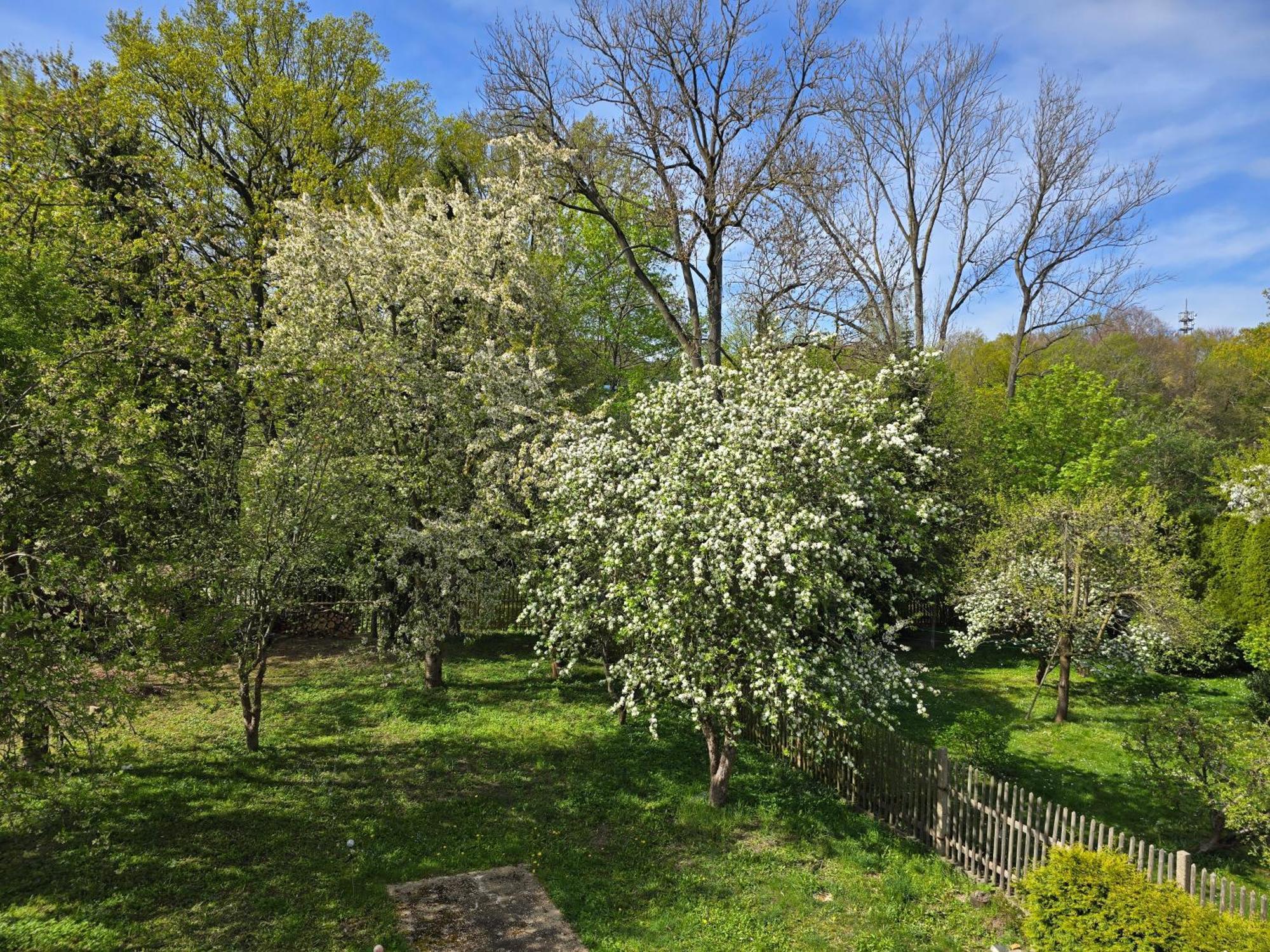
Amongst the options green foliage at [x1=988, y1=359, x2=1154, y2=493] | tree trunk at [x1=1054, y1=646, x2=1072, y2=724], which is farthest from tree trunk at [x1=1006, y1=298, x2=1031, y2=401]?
tree trunk at [x1=1054, y1=646, x2=1072, y2=724]

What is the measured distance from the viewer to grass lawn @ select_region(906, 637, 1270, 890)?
11195mm

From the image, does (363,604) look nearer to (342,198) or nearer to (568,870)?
(568,870)

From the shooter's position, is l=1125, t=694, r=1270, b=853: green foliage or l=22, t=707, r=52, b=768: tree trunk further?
l=1125, t=694, r=1270, b=853: green foliage

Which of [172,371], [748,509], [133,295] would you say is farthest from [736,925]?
[133,295]

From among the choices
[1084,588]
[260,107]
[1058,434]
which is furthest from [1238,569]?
[260,107]

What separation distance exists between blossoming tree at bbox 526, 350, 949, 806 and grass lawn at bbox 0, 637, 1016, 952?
4.80 ft

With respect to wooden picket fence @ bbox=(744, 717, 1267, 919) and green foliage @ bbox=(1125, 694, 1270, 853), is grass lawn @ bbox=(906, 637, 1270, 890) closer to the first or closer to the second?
green foliage @ bbox=(1125, 694, 1270, 853)

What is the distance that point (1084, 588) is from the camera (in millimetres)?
15164

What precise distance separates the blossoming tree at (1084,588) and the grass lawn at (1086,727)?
3.71 feet

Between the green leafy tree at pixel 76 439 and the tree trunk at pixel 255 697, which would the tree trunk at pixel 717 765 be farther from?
the green leafy tree at pixel 76 439

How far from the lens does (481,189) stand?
27312 millimetres

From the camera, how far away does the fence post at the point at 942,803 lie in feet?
32.6

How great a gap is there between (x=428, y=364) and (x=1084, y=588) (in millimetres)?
14487

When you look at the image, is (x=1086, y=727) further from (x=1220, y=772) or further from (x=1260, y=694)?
(x=1220, y=772)
